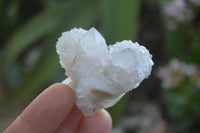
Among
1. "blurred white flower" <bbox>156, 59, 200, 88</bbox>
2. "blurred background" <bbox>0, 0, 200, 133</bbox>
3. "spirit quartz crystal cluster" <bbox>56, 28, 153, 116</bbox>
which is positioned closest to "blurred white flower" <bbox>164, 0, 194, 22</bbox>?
"blurred background" <bbox>0, 0, 200, 133</bbox>

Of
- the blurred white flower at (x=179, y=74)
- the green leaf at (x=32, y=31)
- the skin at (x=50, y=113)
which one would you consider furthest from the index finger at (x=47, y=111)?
the green leaf at (x=32, y=31)

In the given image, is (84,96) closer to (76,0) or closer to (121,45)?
(121,45)

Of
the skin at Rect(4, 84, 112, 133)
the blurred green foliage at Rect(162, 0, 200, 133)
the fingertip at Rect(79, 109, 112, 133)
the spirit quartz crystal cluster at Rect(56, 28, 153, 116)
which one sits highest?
the spirit quartz crystal cluster at Rect(56, 28, 153, 116)

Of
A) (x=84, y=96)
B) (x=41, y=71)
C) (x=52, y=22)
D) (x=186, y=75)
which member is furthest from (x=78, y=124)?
(x=52, y=22)

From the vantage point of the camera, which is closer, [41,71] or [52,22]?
[41,71]

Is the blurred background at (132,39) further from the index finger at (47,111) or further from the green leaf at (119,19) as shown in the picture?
the index finger at (47,111)

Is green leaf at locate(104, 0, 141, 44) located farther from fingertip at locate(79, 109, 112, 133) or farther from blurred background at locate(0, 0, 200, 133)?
fingertip at locate(79, 109, 112, 133)

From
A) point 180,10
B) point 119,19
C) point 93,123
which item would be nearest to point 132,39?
point 119,19
